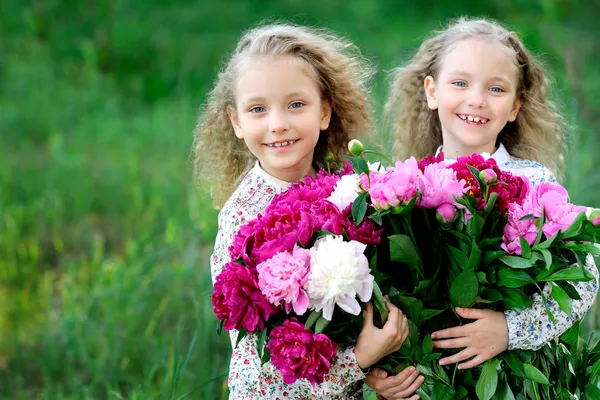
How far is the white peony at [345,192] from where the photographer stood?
2.15 metres

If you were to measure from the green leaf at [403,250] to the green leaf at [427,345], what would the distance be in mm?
208

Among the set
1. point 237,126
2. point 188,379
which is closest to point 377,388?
point 237,126

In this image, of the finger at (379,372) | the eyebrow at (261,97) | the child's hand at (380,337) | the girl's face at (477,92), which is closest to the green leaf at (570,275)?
the child's hand at (380,337)

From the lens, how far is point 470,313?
7.12ft

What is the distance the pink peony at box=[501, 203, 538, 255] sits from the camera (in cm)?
208

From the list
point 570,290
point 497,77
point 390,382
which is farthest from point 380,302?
point 497,77

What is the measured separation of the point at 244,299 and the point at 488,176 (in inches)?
24.8

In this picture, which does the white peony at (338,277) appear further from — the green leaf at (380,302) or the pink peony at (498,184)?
the pink peony at (498,184)

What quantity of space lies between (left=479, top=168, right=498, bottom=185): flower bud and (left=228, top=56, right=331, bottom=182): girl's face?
2.09 feet

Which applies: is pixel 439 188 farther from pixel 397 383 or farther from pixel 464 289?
pixel 397 383

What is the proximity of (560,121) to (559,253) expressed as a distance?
3.89 feet

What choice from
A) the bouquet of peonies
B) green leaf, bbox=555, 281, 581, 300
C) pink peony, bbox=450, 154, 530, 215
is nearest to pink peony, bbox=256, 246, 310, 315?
the bouquet of peonies

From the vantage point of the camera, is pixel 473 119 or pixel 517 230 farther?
pixel 473 119

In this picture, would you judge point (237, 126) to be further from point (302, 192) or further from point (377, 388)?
point (377, 388)
